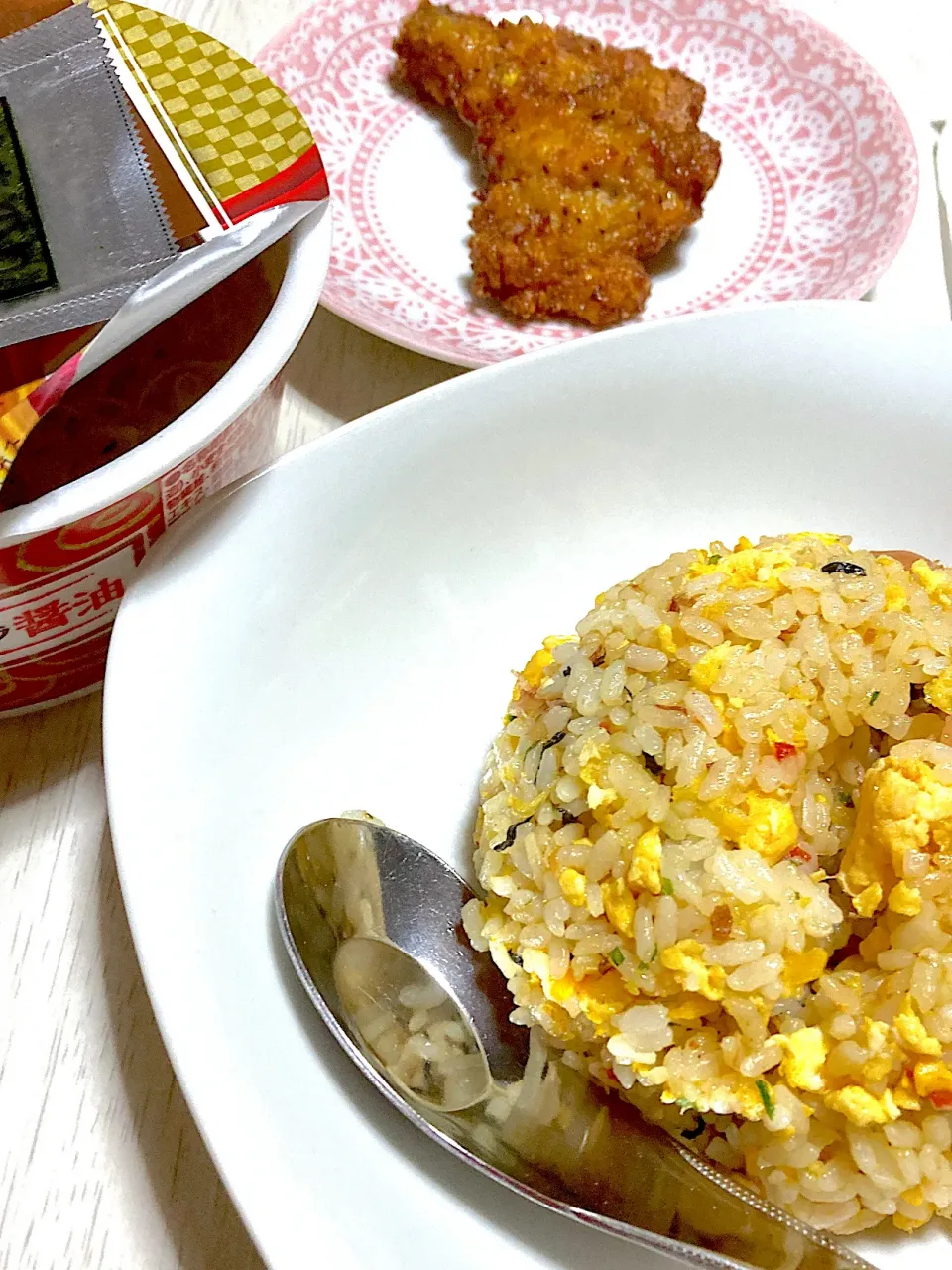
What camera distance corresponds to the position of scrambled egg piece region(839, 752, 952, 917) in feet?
2.34

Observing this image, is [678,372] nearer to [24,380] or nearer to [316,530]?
[316,530]

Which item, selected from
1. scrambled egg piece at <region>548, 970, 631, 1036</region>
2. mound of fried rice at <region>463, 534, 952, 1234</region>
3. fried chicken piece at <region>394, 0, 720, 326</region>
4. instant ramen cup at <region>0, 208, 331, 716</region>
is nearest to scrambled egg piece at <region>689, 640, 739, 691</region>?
mound of fried rice at <region>463, 534, 952, 1234</region>

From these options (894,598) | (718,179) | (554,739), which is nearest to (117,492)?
(554,739)

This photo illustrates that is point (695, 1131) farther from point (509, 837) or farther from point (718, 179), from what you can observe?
A: point (718, 179)

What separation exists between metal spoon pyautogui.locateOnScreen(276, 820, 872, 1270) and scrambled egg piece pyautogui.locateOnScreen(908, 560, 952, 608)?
0.43 metres

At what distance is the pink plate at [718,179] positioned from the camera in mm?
1286

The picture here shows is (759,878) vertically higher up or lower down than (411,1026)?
higher up

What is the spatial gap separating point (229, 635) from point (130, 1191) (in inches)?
15.3

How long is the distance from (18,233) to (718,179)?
97 cm

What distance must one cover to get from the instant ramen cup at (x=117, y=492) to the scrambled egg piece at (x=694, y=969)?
1.49 ft

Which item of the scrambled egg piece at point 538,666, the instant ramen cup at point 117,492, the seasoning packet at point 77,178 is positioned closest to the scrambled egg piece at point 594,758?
the scrambled egg piece at point 538,666

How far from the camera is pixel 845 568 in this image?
86cm

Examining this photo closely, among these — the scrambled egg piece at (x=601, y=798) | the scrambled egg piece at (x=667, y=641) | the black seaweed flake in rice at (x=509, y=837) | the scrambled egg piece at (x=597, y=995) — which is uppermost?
the scrambled egg piece at (x=667, y=641)

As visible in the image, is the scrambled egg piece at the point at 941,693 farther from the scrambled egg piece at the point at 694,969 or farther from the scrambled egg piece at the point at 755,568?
the scrambled egg piece at the point at 694,969
